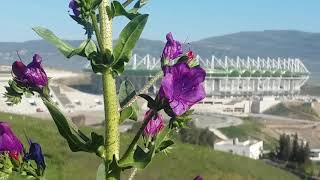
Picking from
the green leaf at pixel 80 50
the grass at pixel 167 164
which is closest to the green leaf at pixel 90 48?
the green leaf at pixel 80 50

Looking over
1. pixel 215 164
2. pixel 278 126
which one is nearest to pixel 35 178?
pixel 215 164

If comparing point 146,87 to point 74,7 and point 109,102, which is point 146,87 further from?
point 74,7

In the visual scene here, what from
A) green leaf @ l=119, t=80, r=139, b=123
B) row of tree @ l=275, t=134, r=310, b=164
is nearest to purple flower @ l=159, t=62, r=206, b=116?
green leaf @ l=119, t=80, r=139, b=123

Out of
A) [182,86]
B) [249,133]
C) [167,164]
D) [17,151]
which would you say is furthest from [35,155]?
[249,133]

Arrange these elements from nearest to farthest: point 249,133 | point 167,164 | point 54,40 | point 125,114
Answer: point 54,40, point 125,114, point 167,164, point 249,133

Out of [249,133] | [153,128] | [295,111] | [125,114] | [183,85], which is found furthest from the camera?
[295,111]

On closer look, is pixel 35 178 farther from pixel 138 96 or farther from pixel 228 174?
pixel 228 174

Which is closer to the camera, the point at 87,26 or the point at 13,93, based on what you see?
the point at 87,26
